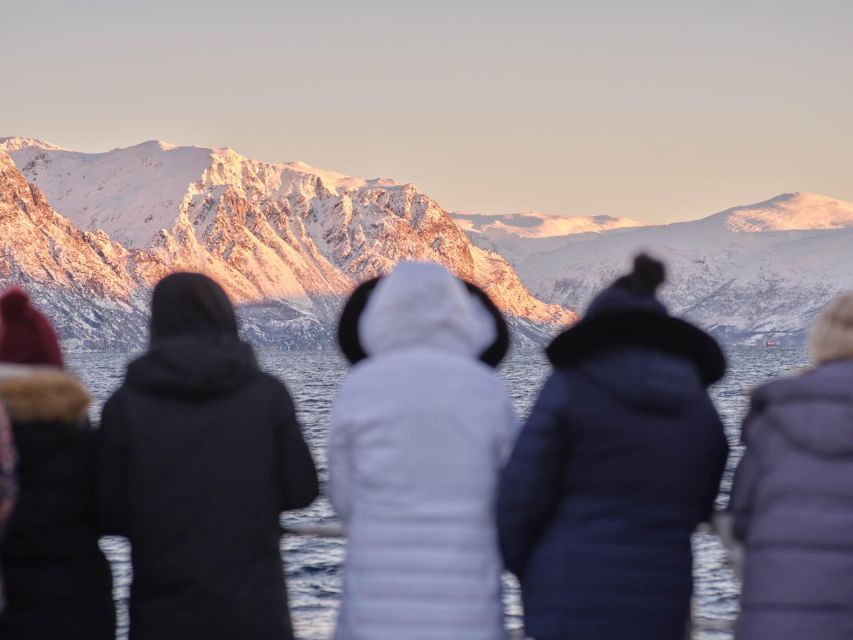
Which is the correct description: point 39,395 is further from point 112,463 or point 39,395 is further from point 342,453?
point 342,453

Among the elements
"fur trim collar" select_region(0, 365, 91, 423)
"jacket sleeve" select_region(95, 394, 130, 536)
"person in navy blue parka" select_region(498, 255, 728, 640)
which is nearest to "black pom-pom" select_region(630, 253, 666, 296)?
"person in navy blue parka" select_region(498, 255, 728, 640)

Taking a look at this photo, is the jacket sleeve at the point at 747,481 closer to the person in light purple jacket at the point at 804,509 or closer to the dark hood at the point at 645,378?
the person in light purple jacket at the point at 804,509

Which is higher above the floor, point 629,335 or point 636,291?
point 636,291

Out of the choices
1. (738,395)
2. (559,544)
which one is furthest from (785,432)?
(738,395)

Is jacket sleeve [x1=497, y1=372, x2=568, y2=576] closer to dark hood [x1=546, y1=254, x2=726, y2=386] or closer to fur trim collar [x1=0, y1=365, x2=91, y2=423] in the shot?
dark hood [x1=546, y1=254, x2=726, y2=386]

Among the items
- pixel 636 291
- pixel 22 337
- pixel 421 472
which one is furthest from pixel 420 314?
pixel 22 337

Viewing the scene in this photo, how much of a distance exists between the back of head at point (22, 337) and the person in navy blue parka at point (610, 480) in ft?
6.70

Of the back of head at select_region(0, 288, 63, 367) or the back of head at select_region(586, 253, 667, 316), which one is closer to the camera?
the back of head at select_region(586, 253, 667, 316)

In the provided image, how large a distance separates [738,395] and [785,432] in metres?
107

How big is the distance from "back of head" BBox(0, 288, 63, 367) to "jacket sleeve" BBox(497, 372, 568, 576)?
2022 mm

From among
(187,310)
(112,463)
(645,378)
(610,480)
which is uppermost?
(187,310)

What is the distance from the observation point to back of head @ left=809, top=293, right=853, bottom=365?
213 inches

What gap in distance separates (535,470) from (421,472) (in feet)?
1.57

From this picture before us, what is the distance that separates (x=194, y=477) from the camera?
5.67 metres
